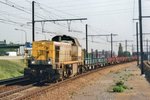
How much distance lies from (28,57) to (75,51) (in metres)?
7.31

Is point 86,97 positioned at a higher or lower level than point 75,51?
lower

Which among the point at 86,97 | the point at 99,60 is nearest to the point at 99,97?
the point at 86,97

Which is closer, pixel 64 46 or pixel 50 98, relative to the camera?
pixel 50 98

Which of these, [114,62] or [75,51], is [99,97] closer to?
[75,51]

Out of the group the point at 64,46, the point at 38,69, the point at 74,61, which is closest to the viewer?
the point at 38,69

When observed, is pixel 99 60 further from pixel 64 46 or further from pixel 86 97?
pixel 86 97

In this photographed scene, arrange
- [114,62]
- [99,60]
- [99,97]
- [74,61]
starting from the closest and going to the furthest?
1. [99,97]
2. [74,61]
3. [99,60]
4. [114,62]

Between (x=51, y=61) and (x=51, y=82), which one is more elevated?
(x=51, y=61)

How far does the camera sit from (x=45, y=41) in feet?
91.7

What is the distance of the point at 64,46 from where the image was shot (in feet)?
99.8

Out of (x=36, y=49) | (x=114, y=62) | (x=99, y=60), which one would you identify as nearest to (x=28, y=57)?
(x=36, y=49)

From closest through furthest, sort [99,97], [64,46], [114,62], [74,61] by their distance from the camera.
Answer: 1. [99,97]
2. [64,46]
3. [74,61]
4. [114,62]

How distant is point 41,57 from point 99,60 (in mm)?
31661

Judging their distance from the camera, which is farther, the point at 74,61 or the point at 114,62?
the point at 114,62
